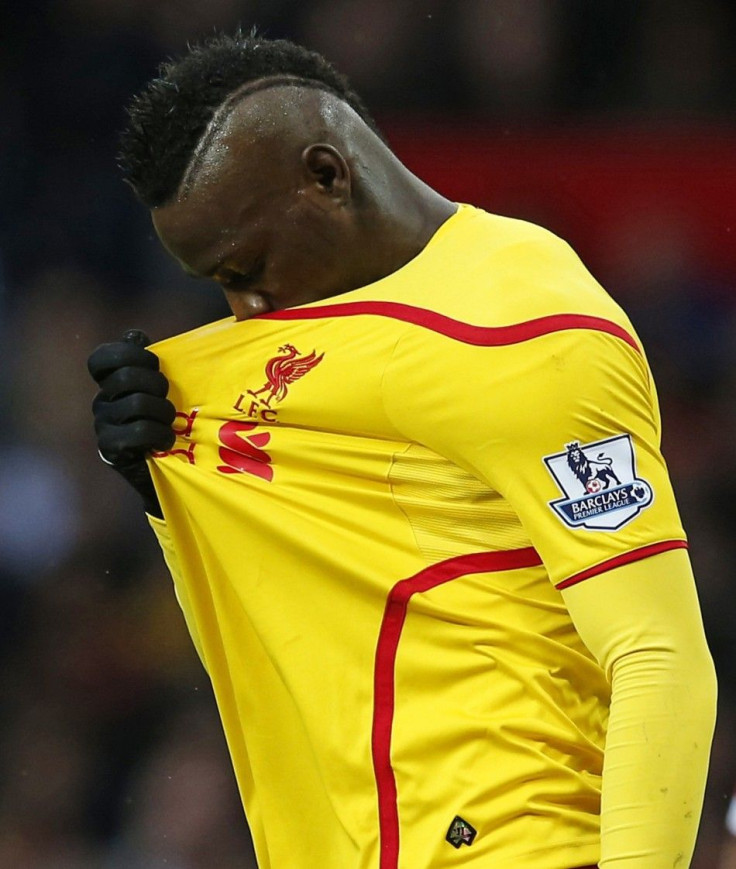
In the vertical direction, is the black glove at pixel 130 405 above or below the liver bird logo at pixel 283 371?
below

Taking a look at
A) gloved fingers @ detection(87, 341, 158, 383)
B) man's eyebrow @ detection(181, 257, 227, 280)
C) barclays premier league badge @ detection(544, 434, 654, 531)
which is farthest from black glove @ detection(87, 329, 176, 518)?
barclays premier league badge @ detection(544, 434, 654, 531)

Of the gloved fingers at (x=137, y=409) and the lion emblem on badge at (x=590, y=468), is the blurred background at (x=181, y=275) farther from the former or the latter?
the lion emblem on badge at (x=590, y=468)

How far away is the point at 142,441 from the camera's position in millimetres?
1802

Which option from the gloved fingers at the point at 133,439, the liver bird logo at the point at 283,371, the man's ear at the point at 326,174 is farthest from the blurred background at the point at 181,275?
the man's ear at the point at 326,174

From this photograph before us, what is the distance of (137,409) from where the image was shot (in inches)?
70.9

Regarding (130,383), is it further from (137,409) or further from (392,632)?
(392,632)

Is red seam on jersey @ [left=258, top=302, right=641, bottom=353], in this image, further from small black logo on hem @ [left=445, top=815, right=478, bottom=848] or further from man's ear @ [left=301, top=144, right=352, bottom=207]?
small black logo on hem @ [left=445, top=815, right=478, bottom=848]

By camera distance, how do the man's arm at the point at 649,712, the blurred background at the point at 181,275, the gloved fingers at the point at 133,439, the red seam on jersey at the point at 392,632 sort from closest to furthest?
the man's arm at the point at 649,712 < the red seam on jersey at the point at 392,632 < the gloved fingers at the point at 133,439 < the blurred background at the point at 181,275

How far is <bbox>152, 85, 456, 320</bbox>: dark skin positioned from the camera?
172 cm

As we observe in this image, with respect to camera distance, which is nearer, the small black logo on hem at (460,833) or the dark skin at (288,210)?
the small black logo on hem at (460,833)

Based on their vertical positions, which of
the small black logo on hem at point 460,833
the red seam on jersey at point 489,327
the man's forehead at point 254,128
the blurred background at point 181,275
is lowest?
the blurred background at point 181,275

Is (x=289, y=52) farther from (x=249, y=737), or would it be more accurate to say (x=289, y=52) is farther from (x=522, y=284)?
(x=249, y=737)

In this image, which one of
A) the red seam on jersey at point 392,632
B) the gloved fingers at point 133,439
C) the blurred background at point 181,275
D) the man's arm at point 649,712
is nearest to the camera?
the man's arm at point 649,712

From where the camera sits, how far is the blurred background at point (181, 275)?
4.07 metres
